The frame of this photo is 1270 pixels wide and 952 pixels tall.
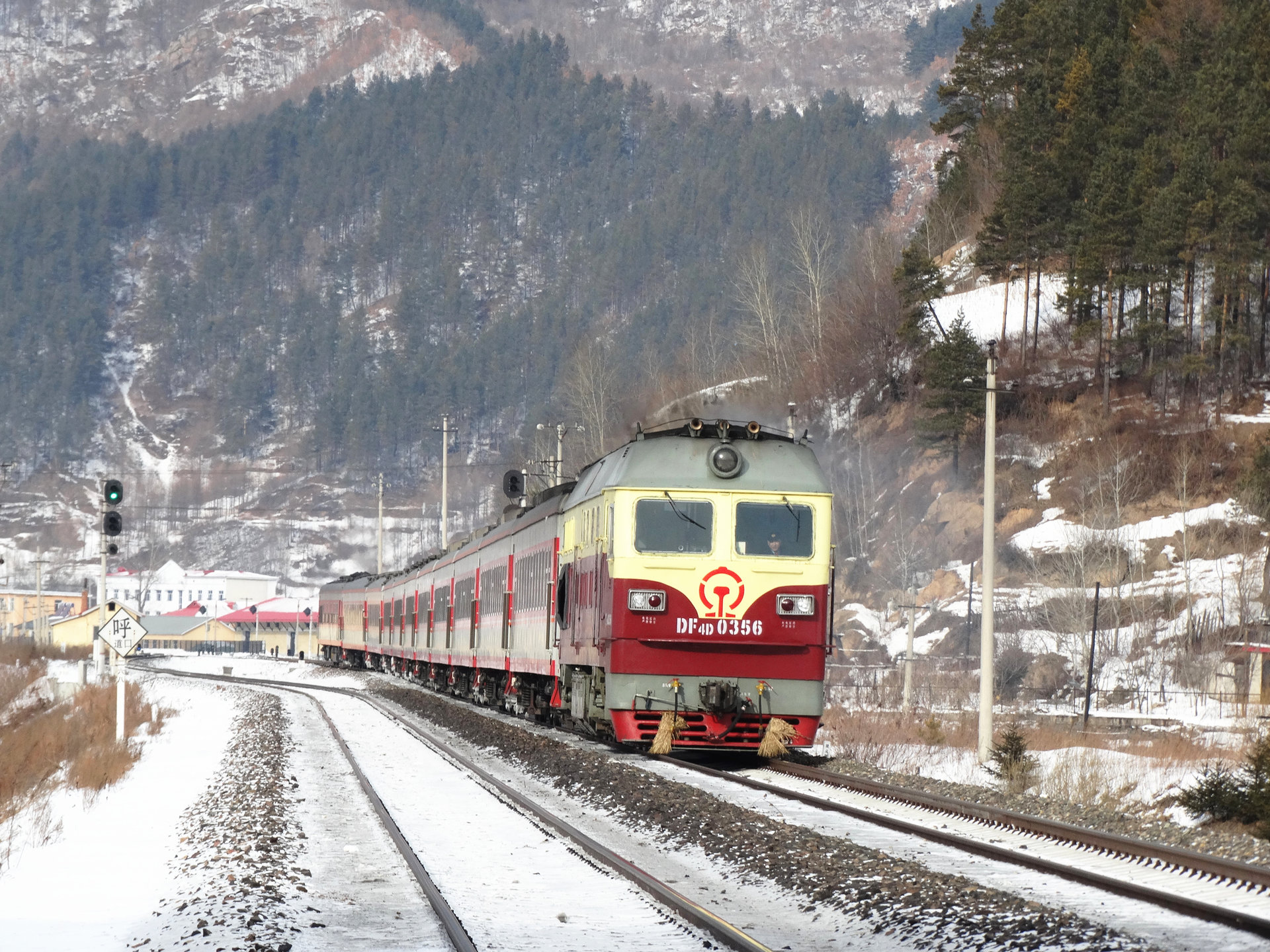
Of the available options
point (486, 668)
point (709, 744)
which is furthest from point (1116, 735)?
point (709, 744)

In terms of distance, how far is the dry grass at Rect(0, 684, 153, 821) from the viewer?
19.1m

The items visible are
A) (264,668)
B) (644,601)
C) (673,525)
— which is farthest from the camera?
(264,668)

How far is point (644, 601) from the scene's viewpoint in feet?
60.5

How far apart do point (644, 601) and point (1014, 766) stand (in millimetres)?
4590

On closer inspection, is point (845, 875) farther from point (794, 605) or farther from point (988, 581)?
point (988, 581)

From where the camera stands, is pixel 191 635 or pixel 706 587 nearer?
pixel 706 587

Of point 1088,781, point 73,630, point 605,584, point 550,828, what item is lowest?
point 73,630

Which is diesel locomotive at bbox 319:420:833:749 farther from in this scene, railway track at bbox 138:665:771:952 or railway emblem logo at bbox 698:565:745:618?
railway track at bbox 138:665:771:952

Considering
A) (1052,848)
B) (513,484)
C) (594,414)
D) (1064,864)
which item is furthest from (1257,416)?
(1064,864)

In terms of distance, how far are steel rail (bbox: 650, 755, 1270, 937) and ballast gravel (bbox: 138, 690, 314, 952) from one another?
481cm

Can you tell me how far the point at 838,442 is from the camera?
2894 inches

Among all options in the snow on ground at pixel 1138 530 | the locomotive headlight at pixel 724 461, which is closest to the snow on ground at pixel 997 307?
the snow on ground at pixel 1138 530

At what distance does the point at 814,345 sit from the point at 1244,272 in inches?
1150

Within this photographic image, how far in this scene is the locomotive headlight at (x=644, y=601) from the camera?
60.4 ft
